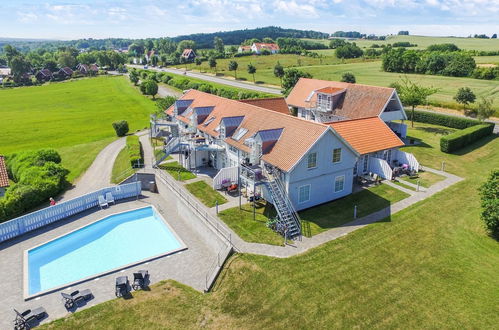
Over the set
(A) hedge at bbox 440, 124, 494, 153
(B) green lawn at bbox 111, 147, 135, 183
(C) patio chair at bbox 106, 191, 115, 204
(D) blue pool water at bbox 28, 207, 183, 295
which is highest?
(A) hedge at bbox 440, 124, 494, 153

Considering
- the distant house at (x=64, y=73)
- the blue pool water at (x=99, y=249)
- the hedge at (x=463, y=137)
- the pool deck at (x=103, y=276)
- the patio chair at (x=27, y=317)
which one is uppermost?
the distant house at (x=64, y=73)

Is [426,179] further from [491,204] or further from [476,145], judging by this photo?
[476,145]

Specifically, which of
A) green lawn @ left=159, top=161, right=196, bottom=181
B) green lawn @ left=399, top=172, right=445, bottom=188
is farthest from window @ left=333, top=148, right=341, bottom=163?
green lawn @ left=159, top=161, right=196, bottom=181

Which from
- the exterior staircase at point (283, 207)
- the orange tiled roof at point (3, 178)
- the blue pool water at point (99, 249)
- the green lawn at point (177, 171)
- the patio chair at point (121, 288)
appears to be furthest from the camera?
the green lawn at point (177, 171)

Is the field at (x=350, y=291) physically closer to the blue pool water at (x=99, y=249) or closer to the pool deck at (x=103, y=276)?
the pool deck at (x=103, y=276)

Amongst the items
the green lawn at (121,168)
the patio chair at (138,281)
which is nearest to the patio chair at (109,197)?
the green lawn at (121,168)

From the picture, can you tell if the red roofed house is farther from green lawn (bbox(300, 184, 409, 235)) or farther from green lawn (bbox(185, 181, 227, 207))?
green lawn (bbox(185, 181, 227, 207))

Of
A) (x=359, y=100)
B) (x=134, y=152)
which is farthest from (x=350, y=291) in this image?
(x=359, y=100)
